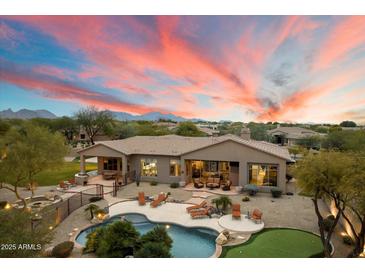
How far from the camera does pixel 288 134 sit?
39.4 m

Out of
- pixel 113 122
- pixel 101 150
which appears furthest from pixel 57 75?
pixel 113 122

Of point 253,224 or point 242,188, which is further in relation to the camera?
point 242,188

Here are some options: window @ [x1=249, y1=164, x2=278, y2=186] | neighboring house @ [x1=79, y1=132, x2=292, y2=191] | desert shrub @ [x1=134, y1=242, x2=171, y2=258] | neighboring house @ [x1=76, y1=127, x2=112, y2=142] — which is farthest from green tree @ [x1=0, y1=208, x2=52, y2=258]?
neighboring house @ [x1=76, y1=127, x2=112, y2=142]

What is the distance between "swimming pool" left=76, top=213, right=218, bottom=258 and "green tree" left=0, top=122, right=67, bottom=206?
15.3 ft

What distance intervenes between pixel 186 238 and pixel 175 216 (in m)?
1.92

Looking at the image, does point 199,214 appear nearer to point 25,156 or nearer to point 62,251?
point 62,251

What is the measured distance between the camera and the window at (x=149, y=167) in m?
17.5

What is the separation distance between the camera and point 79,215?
1097 cm

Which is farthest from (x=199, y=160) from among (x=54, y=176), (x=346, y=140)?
(x=346, y=140)

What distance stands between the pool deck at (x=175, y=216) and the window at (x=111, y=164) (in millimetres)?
7021

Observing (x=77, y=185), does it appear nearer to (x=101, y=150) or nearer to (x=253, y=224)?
(x=101, y=150)

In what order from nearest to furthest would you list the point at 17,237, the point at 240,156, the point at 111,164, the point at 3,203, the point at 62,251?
the point at 17,237 → the point at 62,251 → the point at 3,203 → the point at 240,156 → the point at 111,164

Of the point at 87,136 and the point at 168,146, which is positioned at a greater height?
the point at 87,136
